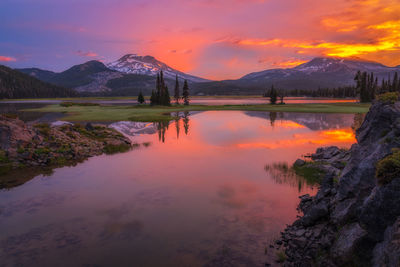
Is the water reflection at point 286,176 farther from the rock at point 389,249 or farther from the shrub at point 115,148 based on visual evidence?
the shrub at point 115,148

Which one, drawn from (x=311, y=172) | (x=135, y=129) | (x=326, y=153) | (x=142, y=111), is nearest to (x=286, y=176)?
(x=311, y=172)

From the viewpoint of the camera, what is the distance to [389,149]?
951cm

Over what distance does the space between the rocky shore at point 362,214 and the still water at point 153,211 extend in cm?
167

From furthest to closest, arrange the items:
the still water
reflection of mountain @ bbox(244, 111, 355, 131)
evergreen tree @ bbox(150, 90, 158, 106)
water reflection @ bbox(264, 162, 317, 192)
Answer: evergreen tree @ bbox(150, 90, 158, 106), reflection of mountain @ bbox(244, 111, 355, 131), water reflection @ bbox(264, 162, 317, 192), the still water

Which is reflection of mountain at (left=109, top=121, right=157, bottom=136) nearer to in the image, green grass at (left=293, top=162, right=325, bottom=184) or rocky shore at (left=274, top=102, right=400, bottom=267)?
green grass at (left=293, top=162, right=325, bottom=184)

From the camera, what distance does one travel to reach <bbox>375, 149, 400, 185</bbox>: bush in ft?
25.6

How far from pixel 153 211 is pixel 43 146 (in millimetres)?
19462

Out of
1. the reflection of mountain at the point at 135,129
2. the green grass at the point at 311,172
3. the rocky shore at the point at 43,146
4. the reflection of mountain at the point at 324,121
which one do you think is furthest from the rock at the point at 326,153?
the reflection of mountain at the point at 135,129

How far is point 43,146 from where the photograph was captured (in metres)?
27.7

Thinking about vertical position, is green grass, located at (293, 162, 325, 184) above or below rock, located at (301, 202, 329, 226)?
below

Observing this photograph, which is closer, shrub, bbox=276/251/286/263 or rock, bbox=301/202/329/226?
shrub, bbox=276/251/286/263

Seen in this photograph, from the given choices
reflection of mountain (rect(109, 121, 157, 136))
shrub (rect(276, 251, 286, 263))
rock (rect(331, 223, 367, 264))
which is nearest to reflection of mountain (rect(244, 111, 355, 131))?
reflection of mountain (rect(109, 121, 157, 136))

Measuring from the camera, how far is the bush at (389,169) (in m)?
7.80

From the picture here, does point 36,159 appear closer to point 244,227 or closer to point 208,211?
point 208,211
